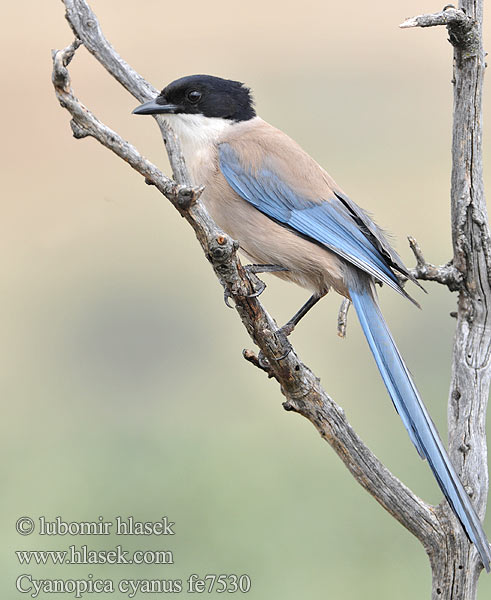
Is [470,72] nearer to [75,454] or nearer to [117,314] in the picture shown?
[75,454]

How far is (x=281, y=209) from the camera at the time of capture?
3861 mm

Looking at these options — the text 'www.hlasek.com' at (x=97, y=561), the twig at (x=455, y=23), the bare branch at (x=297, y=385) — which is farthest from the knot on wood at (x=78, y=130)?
the text 'www.hlasek.com' at (x=97, y=561)

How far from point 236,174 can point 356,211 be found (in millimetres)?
533

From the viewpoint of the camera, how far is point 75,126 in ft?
9.22

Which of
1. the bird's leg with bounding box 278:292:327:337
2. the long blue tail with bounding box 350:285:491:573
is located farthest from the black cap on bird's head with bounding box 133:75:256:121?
the long blue tail with bounding box 350:285:491:573

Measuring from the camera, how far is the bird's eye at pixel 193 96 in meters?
4.07

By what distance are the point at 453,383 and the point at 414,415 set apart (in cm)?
26

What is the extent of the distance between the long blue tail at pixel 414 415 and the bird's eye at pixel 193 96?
3.69 feet

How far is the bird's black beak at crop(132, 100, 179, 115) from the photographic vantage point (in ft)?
12.6

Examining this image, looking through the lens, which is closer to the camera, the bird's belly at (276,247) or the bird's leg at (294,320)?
the bird's leg at (294,320)

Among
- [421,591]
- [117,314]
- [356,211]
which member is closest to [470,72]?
[356,211]

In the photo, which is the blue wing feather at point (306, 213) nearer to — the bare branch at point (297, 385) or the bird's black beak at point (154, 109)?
the bird's black beak at point (154, 109)

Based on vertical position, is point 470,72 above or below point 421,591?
above

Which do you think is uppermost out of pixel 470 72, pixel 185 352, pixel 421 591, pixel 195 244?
pixel 195 244
